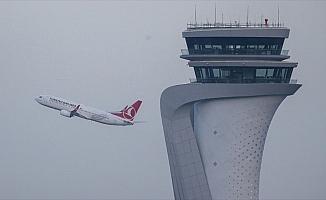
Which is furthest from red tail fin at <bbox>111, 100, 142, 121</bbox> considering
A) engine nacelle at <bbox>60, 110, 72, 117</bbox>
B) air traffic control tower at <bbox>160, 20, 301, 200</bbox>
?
air traffic control tower at <bbox>160, 20, 301, 200</bbox>

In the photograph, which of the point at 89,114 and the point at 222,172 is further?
the point at 89,114

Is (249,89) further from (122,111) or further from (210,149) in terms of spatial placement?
(122,111)

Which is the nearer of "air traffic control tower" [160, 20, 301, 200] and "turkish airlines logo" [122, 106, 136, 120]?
"air traffic control tower" [160, 20, 301, 200]

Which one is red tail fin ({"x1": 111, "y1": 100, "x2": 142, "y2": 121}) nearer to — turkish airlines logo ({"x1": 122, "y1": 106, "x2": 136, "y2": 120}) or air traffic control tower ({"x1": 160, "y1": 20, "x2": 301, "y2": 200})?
turkish airlines logo ({"x1": 122, "y1": 106, "x2": 136, "y2": 120})

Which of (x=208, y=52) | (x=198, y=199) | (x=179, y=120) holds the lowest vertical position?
(x=198, y=199)

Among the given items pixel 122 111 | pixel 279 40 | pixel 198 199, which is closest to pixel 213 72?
pixel 279 40

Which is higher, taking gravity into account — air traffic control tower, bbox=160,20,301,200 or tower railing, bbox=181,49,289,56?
tower railing, bbox=181,49,289,56

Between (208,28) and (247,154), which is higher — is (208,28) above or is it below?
above
